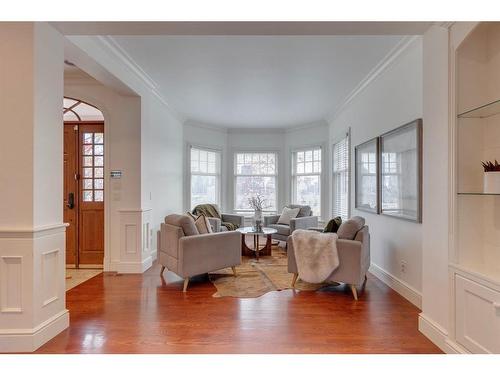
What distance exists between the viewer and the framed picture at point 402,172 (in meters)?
3.13

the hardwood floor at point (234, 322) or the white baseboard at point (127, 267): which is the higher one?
the white baseboard at point (127, 267)

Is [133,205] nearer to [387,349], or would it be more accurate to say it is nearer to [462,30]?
[387,349]

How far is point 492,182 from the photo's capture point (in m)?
Answer: 1.96

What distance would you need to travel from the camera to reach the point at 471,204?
2152 millimetres

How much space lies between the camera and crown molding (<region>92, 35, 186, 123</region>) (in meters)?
3.28

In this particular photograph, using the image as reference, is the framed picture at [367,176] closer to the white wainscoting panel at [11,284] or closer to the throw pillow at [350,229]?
the throw pillow at [350,229]

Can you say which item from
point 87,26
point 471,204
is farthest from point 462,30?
point 87,26

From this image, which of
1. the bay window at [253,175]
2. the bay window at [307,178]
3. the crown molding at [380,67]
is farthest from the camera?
the bay window at [253,175]

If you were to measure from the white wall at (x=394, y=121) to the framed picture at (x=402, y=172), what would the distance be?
110mm

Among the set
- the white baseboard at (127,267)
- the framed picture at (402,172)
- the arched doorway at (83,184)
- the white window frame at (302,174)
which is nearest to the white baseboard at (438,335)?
the framed picture at (402,172)

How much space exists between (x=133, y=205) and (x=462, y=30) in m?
4.10

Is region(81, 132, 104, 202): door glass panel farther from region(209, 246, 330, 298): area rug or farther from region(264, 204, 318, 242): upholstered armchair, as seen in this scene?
region(264, 204, 318, 242): upholstered armchair

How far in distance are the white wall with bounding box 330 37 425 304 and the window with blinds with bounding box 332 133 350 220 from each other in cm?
70

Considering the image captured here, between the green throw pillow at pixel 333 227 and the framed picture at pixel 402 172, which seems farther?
the green throw pillow at pixel 333 227
